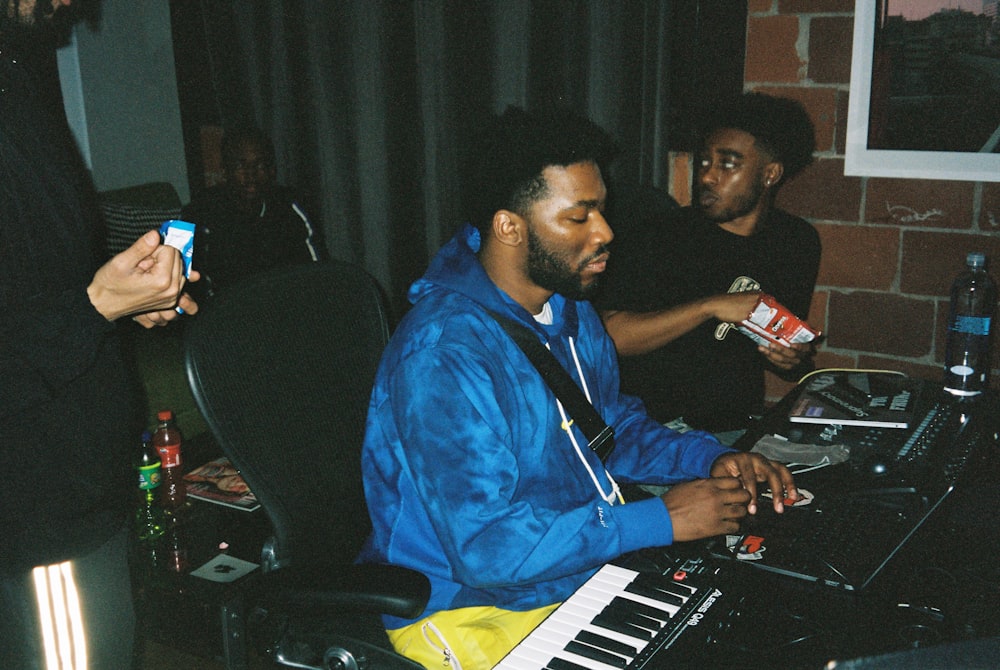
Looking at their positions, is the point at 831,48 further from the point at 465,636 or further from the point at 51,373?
the point at 51,373

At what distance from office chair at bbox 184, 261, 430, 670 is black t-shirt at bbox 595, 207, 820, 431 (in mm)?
928

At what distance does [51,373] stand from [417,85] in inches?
72.9

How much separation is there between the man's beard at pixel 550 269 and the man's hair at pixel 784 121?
1.21 m

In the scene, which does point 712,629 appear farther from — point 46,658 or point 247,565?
point 247,565

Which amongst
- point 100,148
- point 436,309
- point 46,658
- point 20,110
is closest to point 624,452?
point 436,309

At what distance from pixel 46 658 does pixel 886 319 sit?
7.95ft

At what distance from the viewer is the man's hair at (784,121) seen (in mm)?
2592

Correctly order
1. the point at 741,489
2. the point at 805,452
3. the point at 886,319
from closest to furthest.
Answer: the point at 741,489 < the point at 805,452 < the point at 886,319

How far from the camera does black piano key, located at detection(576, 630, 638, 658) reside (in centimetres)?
108

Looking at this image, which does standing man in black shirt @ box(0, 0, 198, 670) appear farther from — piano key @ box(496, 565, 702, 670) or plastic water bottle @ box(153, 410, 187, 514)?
plastic water bottle @ box(153, 410, 187, 514)

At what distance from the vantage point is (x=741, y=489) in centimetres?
136

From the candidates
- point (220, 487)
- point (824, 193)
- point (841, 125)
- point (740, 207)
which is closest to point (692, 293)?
point (740, 207)

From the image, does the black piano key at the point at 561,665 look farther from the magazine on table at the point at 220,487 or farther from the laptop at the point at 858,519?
the magazine on table at the point at 220,487

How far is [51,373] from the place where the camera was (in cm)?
121
